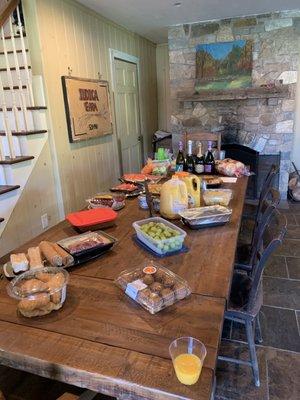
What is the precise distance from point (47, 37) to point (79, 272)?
2554mm

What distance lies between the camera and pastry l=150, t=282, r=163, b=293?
1.00 meters

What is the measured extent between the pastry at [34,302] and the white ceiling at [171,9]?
3.30m

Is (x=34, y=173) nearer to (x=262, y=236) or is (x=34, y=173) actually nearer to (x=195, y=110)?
(x=262, y=236)

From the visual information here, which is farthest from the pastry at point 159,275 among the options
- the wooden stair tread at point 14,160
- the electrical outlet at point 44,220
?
the electrical outlet at point 44,220

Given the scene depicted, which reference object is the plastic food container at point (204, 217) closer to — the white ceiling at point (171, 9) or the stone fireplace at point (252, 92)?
the white ceiling at point (171, 9)

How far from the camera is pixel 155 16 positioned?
3.83 meters

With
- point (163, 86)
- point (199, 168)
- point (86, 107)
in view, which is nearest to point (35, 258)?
point (199, 168)

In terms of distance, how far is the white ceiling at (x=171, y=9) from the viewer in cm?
334

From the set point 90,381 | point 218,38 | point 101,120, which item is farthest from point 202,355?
point 218,38

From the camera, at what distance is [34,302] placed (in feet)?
3.06

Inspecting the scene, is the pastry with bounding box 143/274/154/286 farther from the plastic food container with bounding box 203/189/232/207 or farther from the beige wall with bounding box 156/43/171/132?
the beige wall with bounding box 156/43/171/132

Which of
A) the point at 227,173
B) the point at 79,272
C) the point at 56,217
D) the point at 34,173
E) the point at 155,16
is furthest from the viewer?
the point at 155,16

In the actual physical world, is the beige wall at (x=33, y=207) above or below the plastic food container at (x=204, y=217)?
below

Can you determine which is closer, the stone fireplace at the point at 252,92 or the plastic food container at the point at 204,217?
the plastic food container at the point at 204,217
